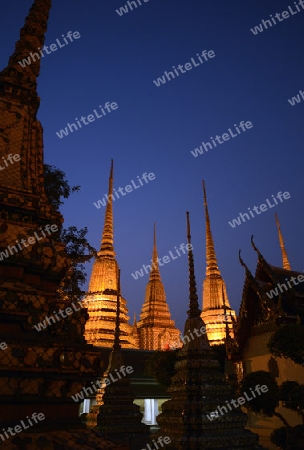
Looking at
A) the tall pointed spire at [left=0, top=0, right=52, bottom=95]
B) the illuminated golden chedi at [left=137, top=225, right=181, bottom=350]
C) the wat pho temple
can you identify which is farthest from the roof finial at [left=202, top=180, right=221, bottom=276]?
the tall pointed spire at [left=0, top=0, right=52, bottom=95]

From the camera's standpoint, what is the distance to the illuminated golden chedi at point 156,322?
34.4 meters

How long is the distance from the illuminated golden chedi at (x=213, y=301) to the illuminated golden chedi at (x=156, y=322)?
344cm

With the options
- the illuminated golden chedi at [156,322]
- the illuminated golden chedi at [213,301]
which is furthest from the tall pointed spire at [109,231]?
the illuminated golden chedi at [213,301]

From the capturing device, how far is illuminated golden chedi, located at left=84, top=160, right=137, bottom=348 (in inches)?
1060

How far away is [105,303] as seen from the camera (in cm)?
2886

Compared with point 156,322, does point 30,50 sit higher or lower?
higher

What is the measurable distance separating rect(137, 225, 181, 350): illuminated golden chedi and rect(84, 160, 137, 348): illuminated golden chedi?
4.92 m

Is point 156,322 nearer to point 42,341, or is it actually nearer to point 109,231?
point 109,231

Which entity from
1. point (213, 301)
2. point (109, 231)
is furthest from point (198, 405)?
point (213, 301)

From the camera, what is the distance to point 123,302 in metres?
30.7

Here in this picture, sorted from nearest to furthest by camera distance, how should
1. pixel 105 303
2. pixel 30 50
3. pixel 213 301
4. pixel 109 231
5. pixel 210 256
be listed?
pixel 30 50 < pixel 105 303 < pixel 109 231 < pixel 213 301 < pixel 210 256

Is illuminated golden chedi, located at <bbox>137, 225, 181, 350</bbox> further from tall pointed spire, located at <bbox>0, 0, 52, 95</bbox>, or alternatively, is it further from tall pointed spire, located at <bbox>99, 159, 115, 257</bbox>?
tall pointed spire, located at <bbox>0, 0, 52, 95</bbox>

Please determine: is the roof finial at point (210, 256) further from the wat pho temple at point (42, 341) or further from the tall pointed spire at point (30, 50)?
the tall pointed spire at point (30, 50)

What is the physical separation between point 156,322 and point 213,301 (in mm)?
6472
